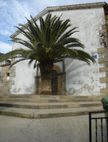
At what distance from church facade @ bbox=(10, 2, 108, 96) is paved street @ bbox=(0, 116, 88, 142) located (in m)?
6.92

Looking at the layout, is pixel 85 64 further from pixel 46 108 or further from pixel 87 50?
pixel 46 108

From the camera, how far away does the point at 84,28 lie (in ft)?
45.1

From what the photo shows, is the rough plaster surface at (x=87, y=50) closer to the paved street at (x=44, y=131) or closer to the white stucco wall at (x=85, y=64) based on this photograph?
the white stucco wall at (x=85, y=64)

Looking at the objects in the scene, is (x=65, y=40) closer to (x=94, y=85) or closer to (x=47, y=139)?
(x=94, y=85)

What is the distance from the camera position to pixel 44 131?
4.93 metres

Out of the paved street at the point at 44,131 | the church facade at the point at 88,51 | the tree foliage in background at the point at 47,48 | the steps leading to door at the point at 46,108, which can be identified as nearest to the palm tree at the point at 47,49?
the tree foliage in background at the point at 47,48

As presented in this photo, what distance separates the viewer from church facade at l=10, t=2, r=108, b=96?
41.7ft

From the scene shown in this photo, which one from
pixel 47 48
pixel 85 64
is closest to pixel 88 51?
pixel 85 64

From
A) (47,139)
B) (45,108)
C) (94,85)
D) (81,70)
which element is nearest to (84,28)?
(81,70)

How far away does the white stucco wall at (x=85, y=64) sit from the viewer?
12.9m

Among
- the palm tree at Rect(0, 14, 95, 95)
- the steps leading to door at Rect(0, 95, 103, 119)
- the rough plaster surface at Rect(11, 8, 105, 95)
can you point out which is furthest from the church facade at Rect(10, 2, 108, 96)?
the steps leading to door at Rect(0, 95, 103, 119)

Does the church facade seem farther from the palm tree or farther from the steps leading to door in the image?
the steps leading to door

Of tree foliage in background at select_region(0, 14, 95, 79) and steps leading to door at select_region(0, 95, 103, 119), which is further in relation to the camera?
tree foliage in background at select_region(0, 14, 95, 79)

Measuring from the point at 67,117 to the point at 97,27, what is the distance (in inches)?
334
